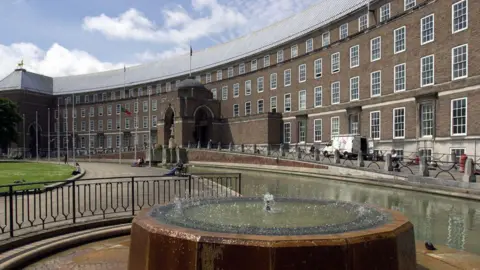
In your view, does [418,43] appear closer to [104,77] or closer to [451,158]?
[451,158]

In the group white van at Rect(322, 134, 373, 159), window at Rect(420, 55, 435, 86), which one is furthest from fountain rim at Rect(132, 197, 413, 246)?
white van at Rect(322, 134, 373, 159)

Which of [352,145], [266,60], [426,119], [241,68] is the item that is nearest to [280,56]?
[266,60]

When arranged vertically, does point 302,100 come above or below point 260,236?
above

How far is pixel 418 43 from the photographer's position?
33250 millimetres

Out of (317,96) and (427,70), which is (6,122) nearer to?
(317,96)

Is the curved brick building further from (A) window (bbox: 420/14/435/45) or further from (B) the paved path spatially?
(B) the paved path

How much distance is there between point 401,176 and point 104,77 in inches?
3595

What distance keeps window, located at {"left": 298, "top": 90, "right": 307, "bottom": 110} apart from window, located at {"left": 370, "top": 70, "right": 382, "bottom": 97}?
1257 cm

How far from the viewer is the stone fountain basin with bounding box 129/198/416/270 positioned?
436cm

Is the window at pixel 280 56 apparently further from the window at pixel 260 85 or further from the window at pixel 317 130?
the window at pixel 317 130

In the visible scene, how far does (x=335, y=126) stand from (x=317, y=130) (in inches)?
140

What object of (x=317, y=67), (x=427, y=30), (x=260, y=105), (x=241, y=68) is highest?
(x=241, y=68)

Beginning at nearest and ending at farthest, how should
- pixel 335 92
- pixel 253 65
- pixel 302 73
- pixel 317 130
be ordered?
pixel 335 92 → pixel 317 130 → pixel 302 73 → pixel 253 65

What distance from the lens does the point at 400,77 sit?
1395 inches
